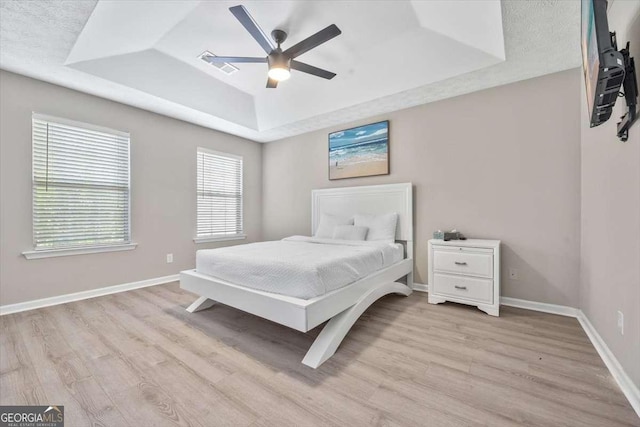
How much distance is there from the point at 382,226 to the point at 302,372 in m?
2.20

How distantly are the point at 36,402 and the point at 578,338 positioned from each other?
11.9 feet

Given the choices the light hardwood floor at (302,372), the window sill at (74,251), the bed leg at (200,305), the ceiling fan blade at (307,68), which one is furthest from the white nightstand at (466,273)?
the window sill at (74,251)

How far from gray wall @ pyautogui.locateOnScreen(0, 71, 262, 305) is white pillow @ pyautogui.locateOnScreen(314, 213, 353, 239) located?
180 centimetres

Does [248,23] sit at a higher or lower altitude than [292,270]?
higher

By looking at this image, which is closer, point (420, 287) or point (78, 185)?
point (78, 185)

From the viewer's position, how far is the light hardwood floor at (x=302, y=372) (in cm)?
133

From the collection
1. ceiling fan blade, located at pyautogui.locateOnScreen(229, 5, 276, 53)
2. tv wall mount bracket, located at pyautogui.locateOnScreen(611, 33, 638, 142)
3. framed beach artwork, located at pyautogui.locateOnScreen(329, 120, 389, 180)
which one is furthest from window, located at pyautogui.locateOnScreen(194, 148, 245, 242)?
tv wall mount bracket, located at pyautogui.locateOnScreen(611, 33, 638, 142)

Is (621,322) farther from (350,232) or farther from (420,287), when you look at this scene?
(350,232)

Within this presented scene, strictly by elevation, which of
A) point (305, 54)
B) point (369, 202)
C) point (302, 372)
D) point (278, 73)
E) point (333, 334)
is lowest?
point (302, 372)

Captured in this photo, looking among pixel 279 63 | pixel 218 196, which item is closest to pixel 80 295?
pixel 218 196

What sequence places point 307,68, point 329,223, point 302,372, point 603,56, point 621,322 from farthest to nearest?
1. point 329,223
2. point 307,68
3. point 302,372
4. point 621,322
5. point 603,56

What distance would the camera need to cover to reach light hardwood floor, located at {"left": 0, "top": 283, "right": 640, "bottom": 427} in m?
1.33

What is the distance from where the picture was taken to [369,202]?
383 centimetres

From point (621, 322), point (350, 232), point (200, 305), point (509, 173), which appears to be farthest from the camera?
point (350, 232)
